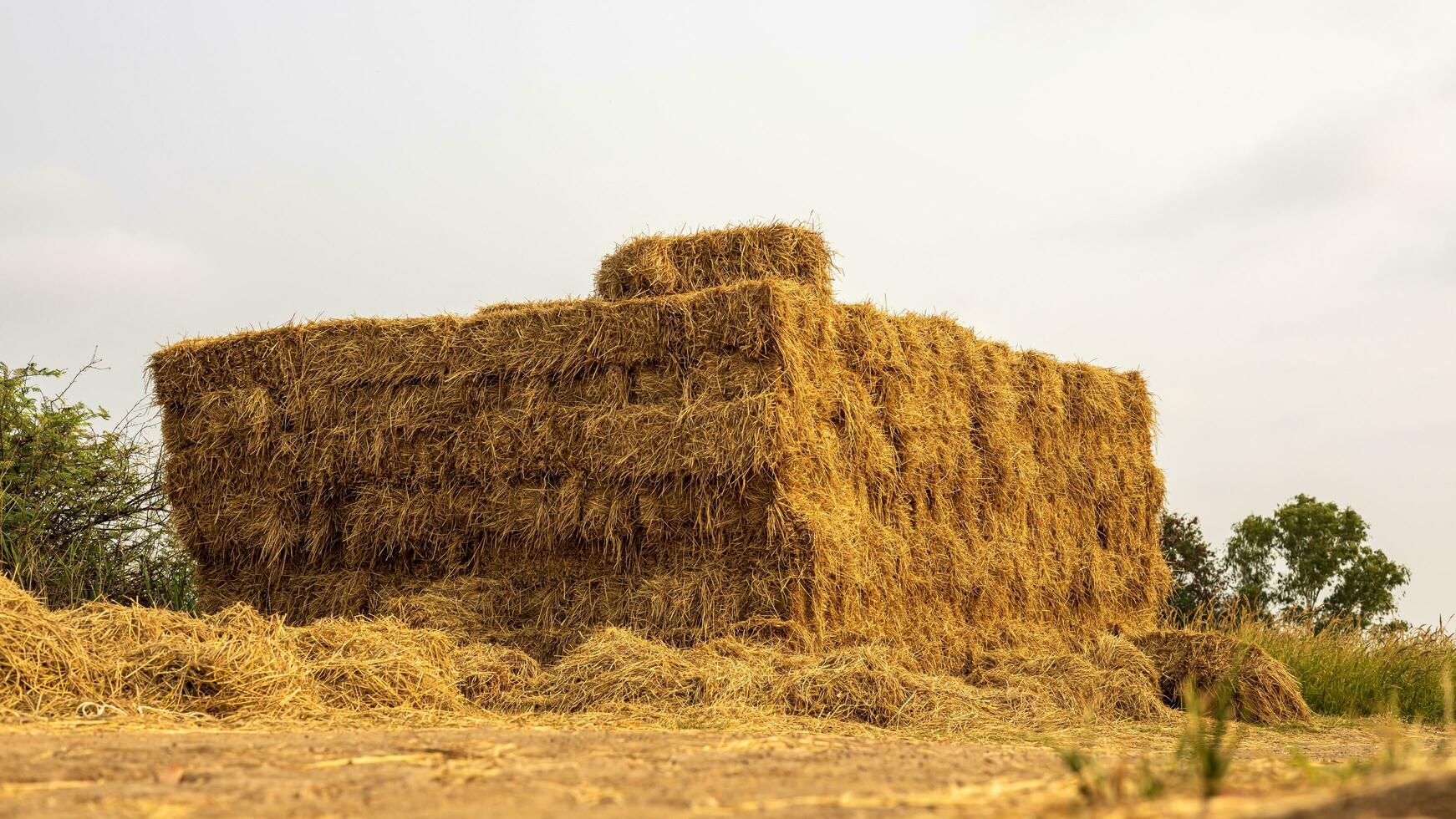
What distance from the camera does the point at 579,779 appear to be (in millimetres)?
3812

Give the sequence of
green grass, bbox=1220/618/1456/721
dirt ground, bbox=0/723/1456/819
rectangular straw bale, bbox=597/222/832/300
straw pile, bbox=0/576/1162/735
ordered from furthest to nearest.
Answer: green grass, bbox=1220/618/1456/721, rectangular straw bale, bbox=597/222/832/300, straw pile, bbox=0/576/1162/735, dirt ground, bbox=0/723/1456/819

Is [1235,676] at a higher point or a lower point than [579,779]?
higher

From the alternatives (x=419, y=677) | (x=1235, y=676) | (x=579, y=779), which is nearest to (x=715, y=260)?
(x=419, y=677)

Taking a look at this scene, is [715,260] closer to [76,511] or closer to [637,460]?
[637,460]

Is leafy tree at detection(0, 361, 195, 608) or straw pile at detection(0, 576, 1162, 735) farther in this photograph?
leafy tree at detection(0, 361, 195, 608)

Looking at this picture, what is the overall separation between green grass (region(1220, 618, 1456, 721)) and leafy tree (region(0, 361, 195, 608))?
1035cm

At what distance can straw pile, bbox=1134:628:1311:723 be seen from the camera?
381 inches

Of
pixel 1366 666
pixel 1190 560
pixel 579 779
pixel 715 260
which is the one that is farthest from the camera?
pixel 1190 560

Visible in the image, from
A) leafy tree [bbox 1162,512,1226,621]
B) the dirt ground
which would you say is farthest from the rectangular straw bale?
leafy tree [bbox 1162,512,1226,621]

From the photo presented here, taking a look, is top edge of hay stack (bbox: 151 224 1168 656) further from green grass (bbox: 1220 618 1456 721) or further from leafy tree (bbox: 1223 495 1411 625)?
leafy tree (bbox: 1223 495 1411 625)

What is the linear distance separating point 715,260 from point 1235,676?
16.4 ft

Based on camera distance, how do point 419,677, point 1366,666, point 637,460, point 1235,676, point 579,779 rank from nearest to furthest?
point 579,779, point 419,677, point 637,460, point 1235,676, point 1366,666

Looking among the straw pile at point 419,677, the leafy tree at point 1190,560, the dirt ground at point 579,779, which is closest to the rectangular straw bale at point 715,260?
the straw pile at point 419,677

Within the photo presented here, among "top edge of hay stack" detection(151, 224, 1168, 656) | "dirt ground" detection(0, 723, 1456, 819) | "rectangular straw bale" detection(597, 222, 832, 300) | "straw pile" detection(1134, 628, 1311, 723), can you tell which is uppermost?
"rectangular straw bale" detection(597, 222, 832, 300)
